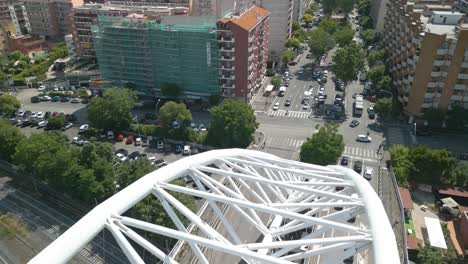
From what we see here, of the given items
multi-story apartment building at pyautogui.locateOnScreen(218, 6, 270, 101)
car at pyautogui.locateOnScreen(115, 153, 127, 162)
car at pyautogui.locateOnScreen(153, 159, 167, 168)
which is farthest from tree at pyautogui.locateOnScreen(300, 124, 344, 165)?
car at pyautogui.locateOnScreen(115, 153, 127, 162)

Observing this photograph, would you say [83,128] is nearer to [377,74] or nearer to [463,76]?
[377,74]

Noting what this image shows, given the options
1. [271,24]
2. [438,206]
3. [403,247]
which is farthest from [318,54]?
[403,247]

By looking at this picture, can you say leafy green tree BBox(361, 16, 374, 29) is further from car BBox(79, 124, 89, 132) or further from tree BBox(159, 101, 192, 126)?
car BBox(79, 124, 89, 132)

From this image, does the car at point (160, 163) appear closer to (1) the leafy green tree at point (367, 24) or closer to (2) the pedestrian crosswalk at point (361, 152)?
(2) the pedestrian crosswalk at point (361, 152)

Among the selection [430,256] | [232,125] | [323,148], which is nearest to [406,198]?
[430,256]

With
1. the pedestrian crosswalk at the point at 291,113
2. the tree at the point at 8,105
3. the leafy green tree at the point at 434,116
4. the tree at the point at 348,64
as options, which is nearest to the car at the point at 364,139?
the leafy green tree at the point at 434,116
